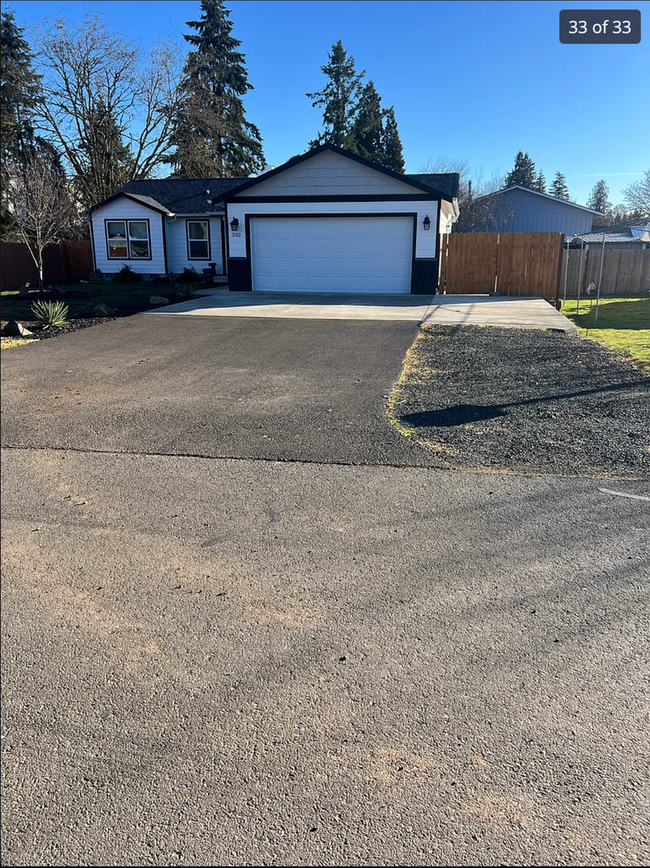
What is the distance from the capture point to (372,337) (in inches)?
454

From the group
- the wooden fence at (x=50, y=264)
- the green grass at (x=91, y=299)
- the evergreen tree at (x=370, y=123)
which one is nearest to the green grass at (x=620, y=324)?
the green grass at (x=91, y=299)

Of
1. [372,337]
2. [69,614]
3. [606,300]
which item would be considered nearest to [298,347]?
[372,337]

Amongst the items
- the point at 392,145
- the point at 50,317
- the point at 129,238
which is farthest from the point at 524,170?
the point at 50,317

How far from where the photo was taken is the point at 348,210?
18734 mm

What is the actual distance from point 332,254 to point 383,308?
14.5 ft

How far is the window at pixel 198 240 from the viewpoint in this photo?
77.8 feet

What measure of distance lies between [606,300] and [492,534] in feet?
67.6

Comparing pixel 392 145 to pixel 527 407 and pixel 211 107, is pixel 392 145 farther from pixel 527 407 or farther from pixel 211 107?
pixel 527 407

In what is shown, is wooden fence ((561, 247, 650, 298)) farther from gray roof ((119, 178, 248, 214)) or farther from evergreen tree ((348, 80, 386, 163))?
evergreen tree ((348, 80, 386, 163))

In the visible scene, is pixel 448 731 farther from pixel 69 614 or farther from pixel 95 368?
pixel 95 368

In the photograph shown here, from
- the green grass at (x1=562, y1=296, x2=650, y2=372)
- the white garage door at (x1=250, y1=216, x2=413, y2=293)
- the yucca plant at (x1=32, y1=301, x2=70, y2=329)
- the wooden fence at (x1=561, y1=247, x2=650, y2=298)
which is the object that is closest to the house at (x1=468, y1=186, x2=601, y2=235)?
the wooden fence at (x1=561, y1=247, x2=650, y2=298)

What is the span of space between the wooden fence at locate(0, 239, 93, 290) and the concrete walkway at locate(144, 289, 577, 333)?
26.8 feet

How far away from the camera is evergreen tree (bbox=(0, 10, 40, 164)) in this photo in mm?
29438

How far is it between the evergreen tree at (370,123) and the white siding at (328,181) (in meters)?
33.1
